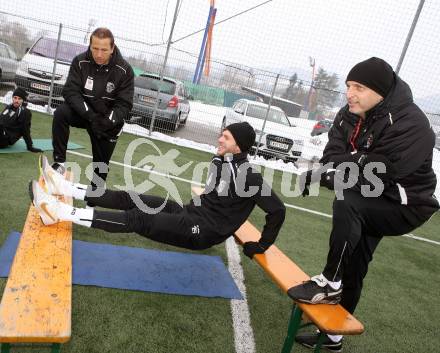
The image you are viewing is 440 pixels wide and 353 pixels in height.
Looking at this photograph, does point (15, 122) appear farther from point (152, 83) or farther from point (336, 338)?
point (336, 338)

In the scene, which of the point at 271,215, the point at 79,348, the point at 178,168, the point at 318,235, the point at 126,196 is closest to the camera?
the point at 79,348

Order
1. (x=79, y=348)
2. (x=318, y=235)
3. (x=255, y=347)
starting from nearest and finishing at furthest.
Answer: (x=79, y=348), (x=255, y=347), (x=318, y=235)

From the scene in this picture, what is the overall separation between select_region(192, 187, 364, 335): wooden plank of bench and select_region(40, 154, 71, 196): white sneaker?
1752 mm

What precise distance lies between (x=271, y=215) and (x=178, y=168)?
5.12m

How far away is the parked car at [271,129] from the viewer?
11.1 meters

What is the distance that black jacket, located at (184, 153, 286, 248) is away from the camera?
3223 mm

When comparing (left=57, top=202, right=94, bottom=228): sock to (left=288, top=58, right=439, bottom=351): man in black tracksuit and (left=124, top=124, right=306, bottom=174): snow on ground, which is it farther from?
(left=124, top=124, right=306, bottom=174): snow on ground

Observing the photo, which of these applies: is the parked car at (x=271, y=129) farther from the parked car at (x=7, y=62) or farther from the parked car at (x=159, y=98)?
the parked car at (x=7, y=62)

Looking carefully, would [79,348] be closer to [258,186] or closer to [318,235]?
[258,186]

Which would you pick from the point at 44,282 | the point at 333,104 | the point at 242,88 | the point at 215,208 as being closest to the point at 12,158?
the point at 215,208

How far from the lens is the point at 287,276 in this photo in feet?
10.0

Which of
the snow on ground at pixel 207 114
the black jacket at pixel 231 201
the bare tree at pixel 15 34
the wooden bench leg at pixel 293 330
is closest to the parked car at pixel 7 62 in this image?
the bare tree at pixel 15 34

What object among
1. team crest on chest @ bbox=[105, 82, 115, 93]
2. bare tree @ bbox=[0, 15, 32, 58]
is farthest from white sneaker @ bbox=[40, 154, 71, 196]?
bare tree @ bbox=[0, 15, 32, 58]

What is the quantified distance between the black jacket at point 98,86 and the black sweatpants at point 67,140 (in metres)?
0.13
